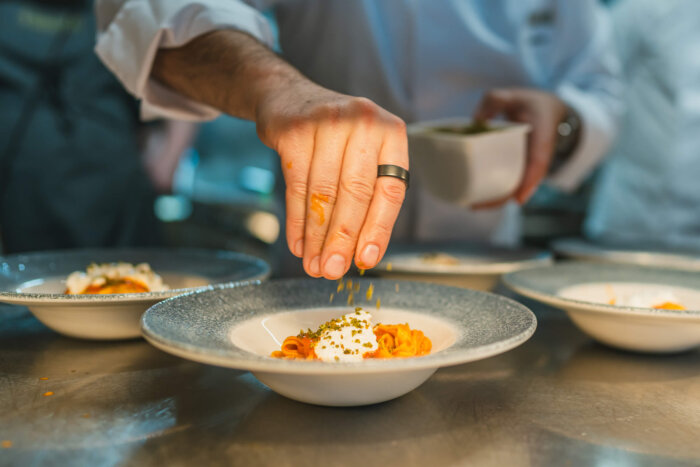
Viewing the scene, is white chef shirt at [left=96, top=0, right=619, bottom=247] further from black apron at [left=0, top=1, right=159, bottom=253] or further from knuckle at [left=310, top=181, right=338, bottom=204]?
black apron at [left=0, top=1, right=159, bottom=253]

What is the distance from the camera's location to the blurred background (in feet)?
8.12

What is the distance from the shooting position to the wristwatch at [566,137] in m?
1.97

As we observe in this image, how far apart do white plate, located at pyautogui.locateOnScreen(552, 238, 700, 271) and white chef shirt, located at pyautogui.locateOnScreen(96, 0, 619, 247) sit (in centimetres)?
27

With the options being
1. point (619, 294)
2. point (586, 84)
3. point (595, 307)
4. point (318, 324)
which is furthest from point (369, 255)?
point (586, 84)

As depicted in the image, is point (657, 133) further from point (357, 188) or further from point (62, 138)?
point (62, 138)

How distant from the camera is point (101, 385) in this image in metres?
0.96

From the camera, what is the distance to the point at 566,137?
200 centimetres

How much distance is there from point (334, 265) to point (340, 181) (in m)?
0.13

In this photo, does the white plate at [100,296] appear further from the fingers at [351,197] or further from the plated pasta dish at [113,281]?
the fingers at [351,197]

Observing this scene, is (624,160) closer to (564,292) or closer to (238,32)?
(564,292)

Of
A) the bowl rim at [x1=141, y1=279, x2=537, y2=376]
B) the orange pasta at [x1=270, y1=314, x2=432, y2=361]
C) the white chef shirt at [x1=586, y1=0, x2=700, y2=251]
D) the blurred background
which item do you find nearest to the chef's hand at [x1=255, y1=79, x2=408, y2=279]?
the orange pasta at [x1=270, y1=314, x2=432, y2=361]

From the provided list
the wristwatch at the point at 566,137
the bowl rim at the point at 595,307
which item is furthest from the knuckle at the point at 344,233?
the wristwatch at the point at 566,137

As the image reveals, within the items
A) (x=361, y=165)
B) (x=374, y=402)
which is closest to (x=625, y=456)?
(x=374, y=402)

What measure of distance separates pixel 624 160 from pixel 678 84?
473 mm
